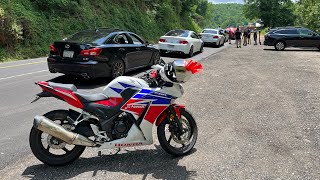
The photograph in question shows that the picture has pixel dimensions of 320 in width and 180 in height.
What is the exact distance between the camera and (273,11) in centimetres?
6588

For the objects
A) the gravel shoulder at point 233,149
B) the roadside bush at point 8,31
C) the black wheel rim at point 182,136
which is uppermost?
the roadside bush at point 8,31

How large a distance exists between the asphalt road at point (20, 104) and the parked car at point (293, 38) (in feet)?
46.3

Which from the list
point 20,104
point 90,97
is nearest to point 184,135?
point 90,97

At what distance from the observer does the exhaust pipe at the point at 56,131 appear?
12.5 feet

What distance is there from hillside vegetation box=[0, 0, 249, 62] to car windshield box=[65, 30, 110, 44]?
25.0 feet

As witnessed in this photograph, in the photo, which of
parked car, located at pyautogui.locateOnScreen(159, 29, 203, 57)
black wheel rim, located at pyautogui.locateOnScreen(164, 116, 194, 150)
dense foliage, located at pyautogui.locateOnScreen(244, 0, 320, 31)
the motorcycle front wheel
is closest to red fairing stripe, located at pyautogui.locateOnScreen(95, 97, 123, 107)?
the motorcycle front wheel

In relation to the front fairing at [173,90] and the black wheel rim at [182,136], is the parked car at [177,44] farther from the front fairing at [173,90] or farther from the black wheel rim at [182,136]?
the front fairing at [173,90]

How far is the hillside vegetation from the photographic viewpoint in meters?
16.1

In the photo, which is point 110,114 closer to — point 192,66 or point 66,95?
point 66,95

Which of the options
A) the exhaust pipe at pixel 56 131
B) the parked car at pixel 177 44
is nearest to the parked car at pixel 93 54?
the exhaust pipe at pixel 56 131

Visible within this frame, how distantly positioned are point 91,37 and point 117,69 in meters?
1.22

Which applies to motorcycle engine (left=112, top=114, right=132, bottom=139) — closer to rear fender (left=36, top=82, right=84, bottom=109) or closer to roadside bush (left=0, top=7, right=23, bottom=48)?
rear fender (left=36, top=82, right=84, bottom=109)

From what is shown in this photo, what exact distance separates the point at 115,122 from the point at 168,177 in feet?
3.18

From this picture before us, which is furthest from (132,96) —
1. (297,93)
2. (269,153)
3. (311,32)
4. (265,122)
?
(311,32)
